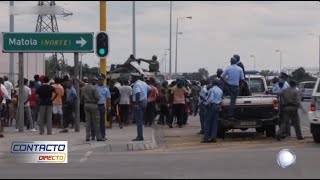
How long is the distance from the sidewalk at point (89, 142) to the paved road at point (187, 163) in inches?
19.1

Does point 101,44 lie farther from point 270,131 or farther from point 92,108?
point 270,131

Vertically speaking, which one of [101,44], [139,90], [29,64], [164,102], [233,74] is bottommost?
[164,102]

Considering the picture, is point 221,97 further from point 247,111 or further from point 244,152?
point 244,152

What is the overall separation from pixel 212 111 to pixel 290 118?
228cm

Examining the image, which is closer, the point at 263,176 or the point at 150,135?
the point at 263,176

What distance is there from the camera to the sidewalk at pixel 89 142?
16.1 metres

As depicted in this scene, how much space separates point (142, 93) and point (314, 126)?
4592 millimetres

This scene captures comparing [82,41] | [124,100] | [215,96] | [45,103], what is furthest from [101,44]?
[215,96]

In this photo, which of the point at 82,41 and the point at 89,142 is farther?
the point at 82,41

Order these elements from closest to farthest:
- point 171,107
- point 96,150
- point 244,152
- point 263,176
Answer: point 263,176
point 244,152
point 96,150
point 171,107

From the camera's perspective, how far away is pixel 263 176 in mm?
10219

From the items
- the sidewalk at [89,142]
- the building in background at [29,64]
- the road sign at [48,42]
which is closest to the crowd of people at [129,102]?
the sidewalk at [89,142]

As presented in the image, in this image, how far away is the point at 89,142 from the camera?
16859mm

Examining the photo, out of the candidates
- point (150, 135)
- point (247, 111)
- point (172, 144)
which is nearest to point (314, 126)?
point (247, 111)
